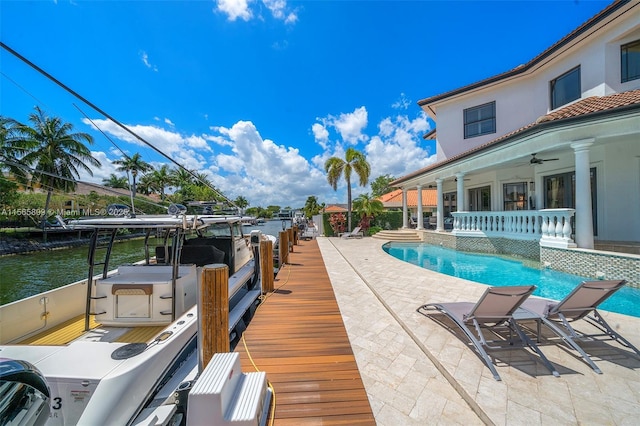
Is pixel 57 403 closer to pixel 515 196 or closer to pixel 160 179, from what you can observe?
A: pixel 515 196

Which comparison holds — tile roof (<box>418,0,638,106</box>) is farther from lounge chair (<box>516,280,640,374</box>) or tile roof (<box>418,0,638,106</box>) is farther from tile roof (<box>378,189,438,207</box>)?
tile roof (<box>378,189,438,207</box>)

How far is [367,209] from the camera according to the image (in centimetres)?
2022

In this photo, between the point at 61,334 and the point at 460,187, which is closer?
the point at 61,334

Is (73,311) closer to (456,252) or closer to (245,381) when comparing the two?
(245,381)

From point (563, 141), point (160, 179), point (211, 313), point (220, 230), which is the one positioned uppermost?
point (160, 179)

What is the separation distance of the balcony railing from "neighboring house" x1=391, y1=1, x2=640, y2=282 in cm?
4

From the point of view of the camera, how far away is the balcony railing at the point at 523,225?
316 inches

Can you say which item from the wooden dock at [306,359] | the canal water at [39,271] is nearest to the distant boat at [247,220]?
the canal water at [39,271]

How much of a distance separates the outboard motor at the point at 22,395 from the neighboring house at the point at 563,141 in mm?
10837

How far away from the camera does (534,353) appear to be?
338 centimetres

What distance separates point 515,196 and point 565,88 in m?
5.10

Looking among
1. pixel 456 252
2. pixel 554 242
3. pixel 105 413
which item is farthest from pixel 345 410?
pixel 456 252

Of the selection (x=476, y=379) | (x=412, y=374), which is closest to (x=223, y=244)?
(x=412, y=374)

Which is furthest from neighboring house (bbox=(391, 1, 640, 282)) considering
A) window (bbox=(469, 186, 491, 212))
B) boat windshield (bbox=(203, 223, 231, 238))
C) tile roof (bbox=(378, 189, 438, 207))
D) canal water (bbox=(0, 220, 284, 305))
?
tile roof (bbox=(378, 189, 438, 207))
